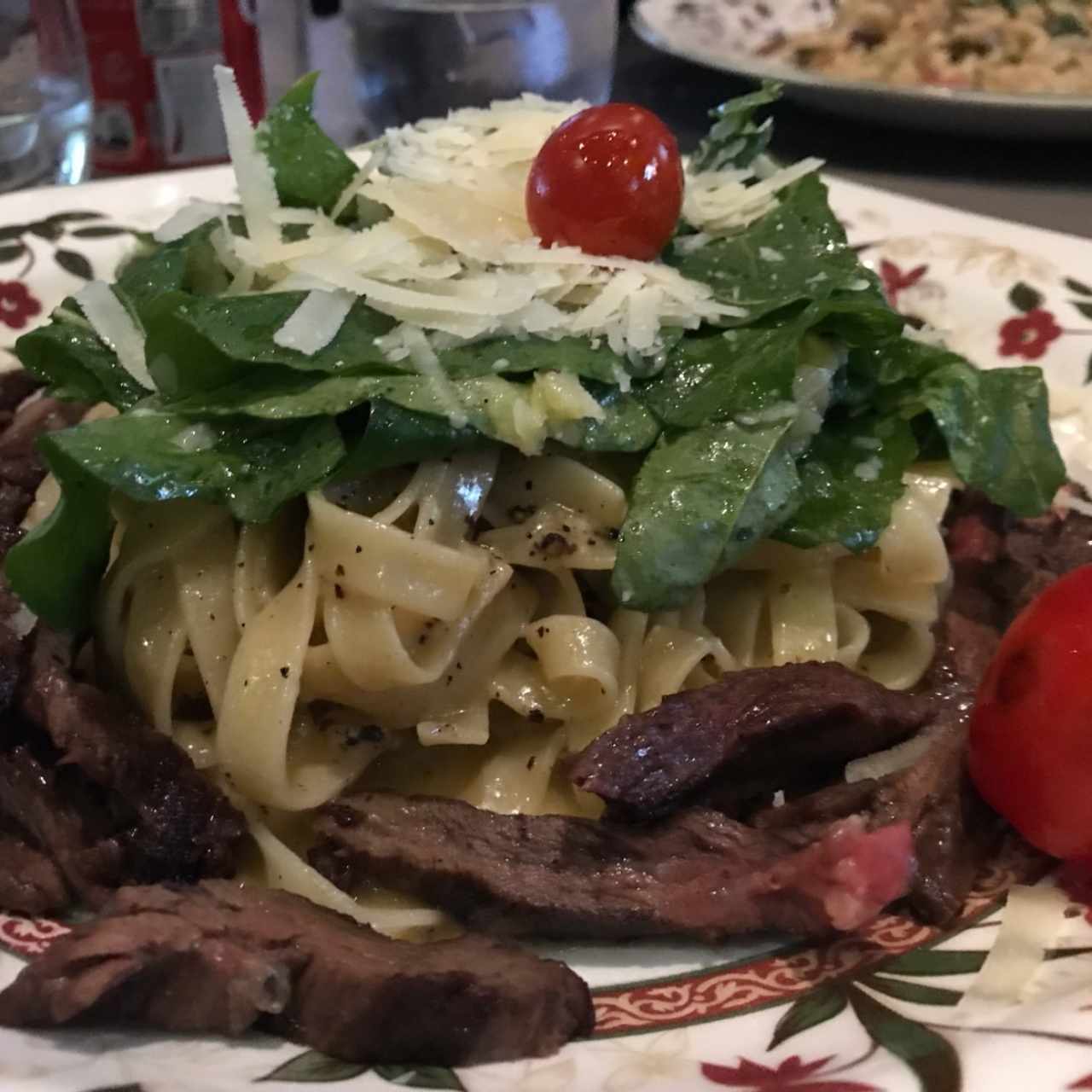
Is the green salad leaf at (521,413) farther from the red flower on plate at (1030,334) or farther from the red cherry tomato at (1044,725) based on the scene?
the red flower on plate at (1030,334)

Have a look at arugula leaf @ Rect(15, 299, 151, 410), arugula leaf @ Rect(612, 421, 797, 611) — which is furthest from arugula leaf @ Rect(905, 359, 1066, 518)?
arugula leaf @ Rect(15, 299, 151, 410)

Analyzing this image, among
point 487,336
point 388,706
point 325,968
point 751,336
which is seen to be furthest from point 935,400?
point 325,968

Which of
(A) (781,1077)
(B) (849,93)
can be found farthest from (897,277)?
(A) (781,1077)

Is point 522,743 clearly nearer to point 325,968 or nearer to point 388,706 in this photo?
point 388,706

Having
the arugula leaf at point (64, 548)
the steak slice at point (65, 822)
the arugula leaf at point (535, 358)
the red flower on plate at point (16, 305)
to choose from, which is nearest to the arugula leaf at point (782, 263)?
the arugula leaf at point (535, 358)

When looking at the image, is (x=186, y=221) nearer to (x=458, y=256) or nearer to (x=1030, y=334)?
(x=458, y=256)

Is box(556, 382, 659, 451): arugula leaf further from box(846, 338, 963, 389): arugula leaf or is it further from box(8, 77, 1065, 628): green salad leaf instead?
box(846, 338, 963, 389): arugula leaf
